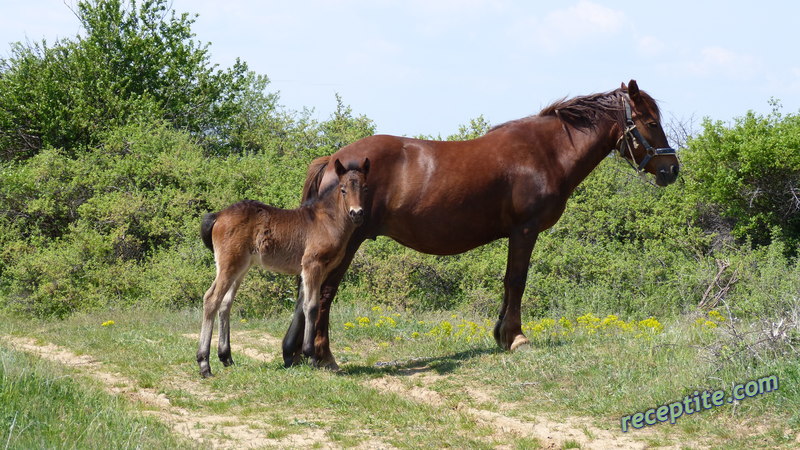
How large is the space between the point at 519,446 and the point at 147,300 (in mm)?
11242

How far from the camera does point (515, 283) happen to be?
9.84 m

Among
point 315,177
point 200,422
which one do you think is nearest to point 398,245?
point 315,177

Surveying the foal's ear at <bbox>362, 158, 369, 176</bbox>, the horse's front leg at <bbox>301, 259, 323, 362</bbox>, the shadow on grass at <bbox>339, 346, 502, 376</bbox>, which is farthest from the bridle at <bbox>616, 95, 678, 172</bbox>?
the horse's front leg at <bbox>301, 259, 323, 362</bbox>

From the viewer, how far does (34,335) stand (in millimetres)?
12906

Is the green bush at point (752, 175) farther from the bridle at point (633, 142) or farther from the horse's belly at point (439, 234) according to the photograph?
the horse's belly at point (439, 234)

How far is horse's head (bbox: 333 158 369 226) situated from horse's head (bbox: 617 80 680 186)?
10.8 ft

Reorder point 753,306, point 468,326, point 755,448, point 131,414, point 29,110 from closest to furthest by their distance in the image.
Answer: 1. point 755,448
2. point 131,414
3. point 468,326
4. point 753,306
5. point 29,110

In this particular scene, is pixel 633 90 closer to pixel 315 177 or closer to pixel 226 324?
pixel 315 177

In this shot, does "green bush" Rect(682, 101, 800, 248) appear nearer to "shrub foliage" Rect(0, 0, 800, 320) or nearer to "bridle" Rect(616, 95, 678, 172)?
"shrub foliage" Rect(0, 0, 800, 320)

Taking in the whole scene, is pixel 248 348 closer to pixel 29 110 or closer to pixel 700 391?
pixel 700 391

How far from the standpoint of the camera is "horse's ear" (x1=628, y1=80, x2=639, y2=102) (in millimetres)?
9845

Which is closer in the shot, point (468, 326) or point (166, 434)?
point (166, 434)

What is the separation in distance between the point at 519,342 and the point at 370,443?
348cm

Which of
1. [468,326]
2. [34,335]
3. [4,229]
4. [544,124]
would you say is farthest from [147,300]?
[544,124]
